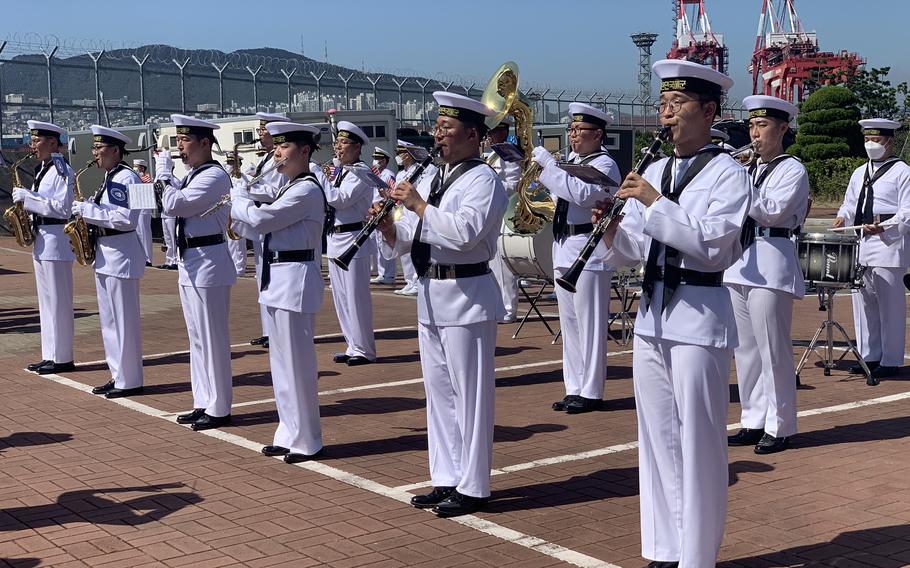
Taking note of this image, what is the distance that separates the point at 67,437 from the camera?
28.1 ft

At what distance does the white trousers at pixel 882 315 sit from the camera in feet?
35.9

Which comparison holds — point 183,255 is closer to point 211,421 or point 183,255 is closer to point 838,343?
point 211,421

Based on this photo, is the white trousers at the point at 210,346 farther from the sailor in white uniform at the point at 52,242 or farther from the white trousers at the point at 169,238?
the white trousers at the point at 169,238

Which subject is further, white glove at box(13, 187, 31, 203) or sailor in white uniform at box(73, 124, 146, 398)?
white glove at box(13, 187, 31, 203)

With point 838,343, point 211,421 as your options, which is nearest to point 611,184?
point 211,421

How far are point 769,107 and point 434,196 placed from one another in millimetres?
2716

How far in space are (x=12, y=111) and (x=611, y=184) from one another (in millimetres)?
28349

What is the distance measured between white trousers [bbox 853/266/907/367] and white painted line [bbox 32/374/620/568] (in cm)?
597

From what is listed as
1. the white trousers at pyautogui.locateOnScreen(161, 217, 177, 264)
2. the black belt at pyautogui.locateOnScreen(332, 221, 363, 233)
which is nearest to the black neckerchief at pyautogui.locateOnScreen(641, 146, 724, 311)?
the black belt at pyautogui.locateOnScreen(332, 221, 363, 233)

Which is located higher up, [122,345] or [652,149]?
[652,149]

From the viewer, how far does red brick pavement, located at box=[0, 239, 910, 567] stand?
19.5 feet

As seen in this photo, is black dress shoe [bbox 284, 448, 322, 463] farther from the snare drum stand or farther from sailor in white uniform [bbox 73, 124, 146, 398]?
the snare drum stand

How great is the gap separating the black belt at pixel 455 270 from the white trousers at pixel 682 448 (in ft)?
4.66

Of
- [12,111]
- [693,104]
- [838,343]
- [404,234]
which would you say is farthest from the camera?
[12,111]
